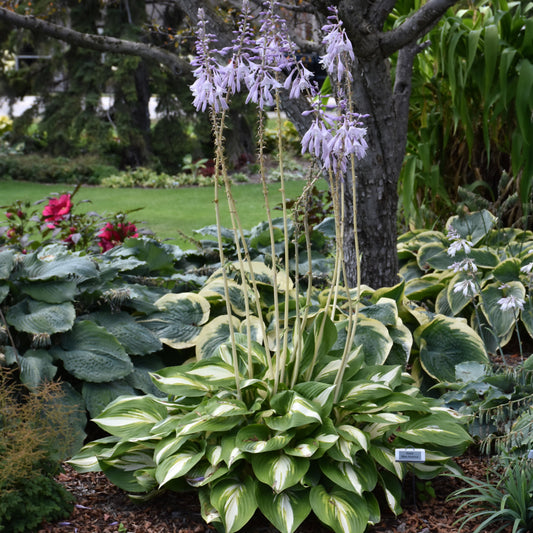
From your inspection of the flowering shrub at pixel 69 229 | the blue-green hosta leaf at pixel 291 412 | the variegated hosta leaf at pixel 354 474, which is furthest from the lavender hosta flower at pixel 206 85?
the flowering shrub at pixel 69 229

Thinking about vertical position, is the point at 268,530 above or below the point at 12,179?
below

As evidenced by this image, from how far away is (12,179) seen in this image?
1173cm

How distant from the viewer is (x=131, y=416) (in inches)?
100

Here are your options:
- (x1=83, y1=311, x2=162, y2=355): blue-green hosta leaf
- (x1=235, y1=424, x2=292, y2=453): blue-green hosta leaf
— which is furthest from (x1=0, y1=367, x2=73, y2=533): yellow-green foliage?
(x1=83, y1=311, x2=162, y2=355): blue-green hosta leaf

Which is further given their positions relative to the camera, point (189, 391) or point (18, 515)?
point (189, 391)

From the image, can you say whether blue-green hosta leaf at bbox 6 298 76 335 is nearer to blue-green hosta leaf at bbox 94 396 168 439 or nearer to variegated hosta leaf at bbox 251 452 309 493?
blue-green hosta leaf at bbox 94 396 168 439

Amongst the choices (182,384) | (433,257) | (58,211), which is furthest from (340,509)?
(58,211)

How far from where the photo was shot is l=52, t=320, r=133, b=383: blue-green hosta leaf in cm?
290

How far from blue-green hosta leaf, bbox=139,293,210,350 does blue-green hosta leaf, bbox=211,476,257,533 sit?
1.07 metres

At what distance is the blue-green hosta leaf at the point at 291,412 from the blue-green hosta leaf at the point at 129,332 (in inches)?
39.1

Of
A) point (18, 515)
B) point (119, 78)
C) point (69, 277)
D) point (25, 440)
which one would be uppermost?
point (119, 78)

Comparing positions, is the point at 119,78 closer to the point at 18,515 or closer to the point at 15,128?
the point at 15,128

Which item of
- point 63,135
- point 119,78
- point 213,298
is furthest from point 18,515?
point 63,135

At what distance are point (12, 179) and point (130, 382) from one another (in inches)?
380
